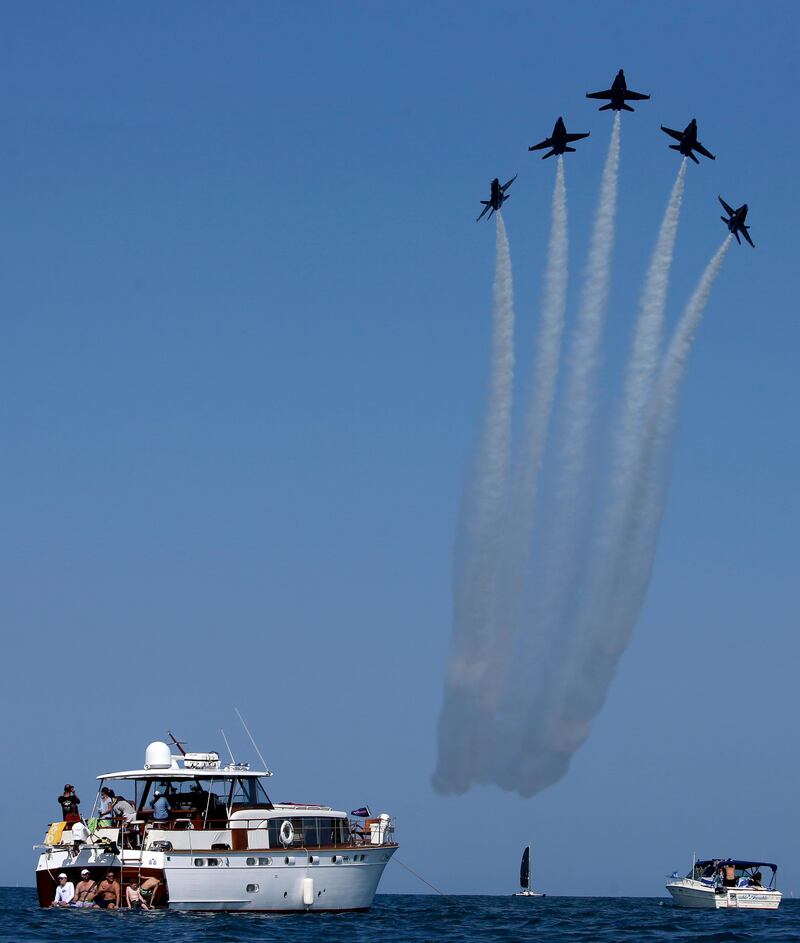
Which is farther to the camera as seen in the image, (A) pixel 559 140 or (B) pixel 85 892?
(A) pixel 559 140

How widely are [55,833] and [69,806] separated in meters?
→ 1.22

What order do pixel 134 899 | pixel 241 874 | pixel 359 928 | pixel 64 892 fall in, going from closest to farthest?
pixel 359 928, pixel 134 899, pixel 241 874, pixel 64 892

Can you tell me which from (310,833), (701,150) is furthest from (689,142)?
(310,833)

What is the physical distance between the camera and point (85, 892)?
57.8 m

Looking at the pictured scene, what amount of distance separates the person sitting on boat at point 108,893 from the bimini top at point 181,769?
502 centimetres

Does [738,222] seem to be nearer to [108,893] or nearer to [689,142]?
[689,142]

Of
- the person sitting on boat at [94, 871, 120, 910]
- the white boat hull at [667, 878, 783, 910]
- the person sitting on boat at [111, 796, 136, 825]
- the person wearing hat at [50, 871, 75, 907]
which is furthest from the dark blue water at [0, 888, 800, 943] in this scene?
the white boat hull at [667, 878, 783, 910]

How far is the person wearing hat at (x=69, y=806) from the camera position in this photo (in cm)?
5872

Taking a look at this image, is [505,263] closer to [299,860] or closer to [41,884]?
[299,860]

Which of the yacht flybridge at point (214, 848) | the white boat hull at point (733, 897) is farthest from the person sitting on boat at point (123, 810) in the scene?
the white boat hull at point (733, 897)

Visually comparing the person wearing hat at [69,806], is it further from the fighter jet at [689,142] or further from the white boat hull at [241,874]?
the fighter jet at [689,142]

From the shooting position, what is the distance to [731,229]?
75.6 m

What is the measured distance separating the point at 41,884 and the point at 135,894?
521 centimetres

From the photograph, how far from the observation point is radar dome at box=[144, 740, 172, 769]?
61.3 m
